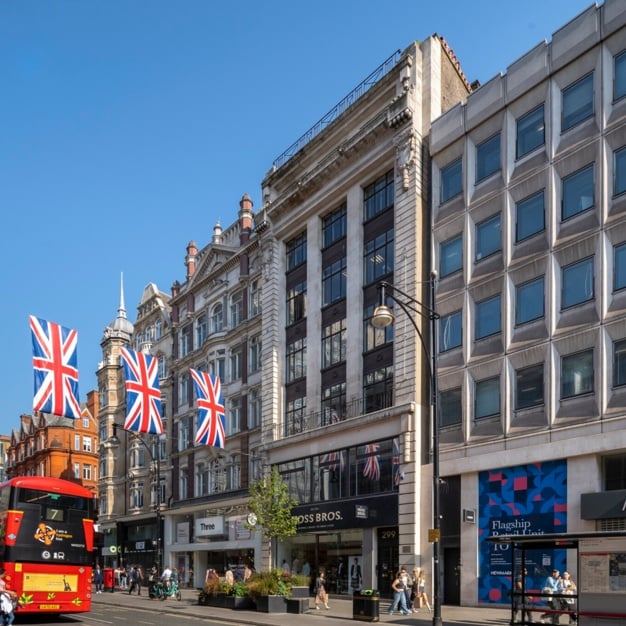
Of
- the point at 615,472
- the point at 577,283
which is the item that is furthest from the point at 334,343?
the point at 615,472

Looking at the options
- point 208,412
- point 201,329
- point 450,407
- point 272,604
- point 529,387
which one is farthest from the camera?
point 201,329

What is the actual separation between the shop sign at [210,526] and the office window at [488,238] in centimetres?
2669

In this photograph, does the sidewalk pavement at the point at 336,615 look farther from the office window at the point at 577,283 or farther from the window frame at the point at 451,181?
the window frame at the point at 451,181

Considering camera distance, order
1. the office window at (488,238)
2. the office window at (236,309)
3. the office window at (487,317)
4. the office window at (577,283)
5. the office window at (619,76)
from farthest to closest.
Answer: the office window at (236,309)
the office window at (488,238)
the office window at (487,317)
the office window at (577,283)
the office window at (619,76)

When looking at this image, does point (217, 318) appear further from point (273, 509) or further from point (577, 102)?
point (577, 102)

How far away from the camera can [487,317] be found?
32156mm

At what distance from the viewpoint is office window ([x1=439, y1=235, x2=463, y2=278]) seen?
34219 millimetres

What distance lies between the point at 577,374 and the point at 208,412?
18.6 m

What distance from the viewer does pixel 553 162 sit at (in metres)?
29.8

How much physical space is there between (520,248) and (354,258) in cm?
1115

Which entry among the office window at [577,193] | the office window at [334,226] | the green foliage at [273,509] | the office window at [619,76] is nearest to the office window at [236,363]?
the office window at [334,226]

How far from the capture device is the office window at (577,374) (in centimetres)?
2739

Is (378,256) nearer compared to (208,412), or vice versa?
(378,256)

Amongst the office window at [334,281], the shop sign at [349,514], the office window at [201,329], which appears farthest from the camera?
the office window at [201,329]
